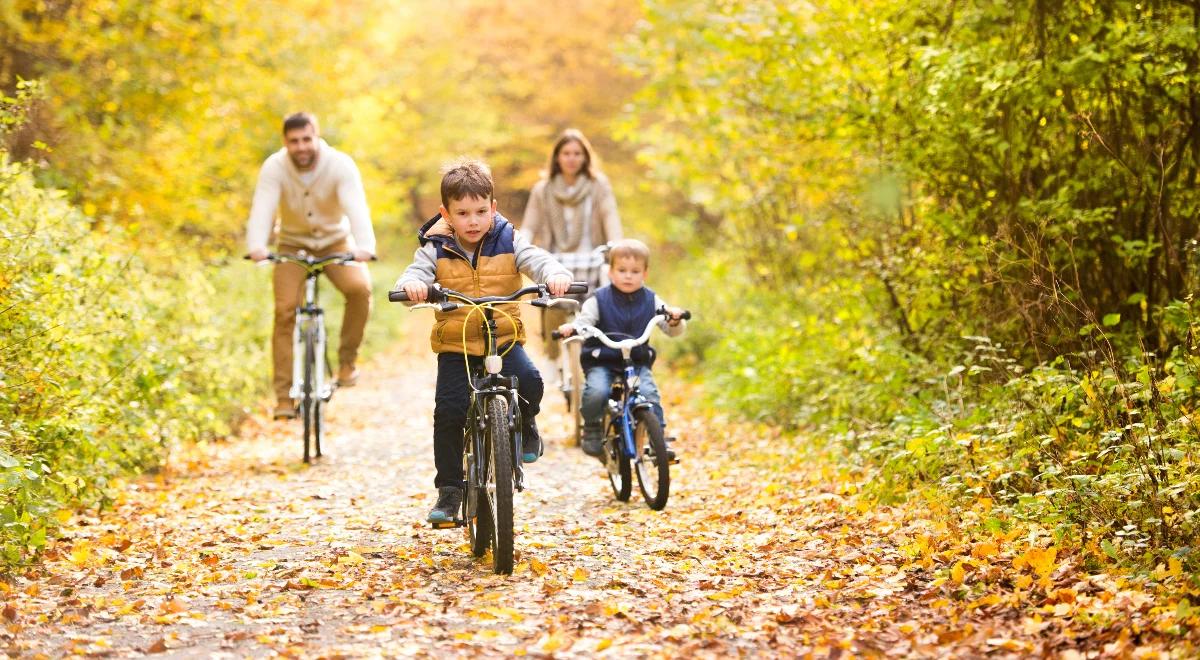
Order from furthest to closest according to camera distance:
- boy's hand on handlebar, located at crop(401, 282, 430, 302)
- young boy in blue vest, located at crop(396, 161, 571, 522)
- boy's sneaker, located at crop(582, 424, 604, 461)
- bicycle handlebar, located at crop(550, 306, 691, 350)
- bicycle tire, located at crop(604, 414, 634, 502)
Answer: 1. boy's sneaker, located at crop(582, 424, 604, 461)
2. bicycle tire, located at crop(604, 414, 634, 502)
3. bicycle handlebar, located at crop(550, 306, 691, 350)
4. young boy in blue vest, located at crop(396, 161, 571, 522)
5. boy's hand on handlebar, located at crop(401, 282, 430, 302)

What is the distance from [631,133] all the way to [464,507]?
6746mm

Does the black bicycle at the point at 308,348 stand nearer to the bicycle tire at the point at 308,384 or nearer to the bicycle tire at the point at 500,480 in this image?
the bicycle tire at the point at 308,384

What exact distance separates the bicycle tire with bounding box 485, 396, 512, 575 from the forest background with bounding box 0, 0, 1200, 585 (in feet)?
6.82

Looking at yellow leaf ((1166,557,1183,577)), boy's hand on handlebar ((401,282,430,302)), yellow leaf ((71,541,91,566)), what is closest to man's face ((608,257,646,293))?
boy's hand on handlebar ((401,282,430,302))

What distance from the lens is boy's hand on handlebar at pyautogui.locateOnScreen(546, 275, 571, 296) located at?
5.43m

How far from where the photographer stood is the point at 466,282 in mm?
5836

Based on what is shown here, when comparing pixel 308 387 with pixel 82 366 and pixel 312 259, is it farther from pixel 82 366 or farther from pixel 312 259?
pixel 82 366

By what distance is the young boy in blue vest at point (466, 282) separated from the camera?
5.71 m

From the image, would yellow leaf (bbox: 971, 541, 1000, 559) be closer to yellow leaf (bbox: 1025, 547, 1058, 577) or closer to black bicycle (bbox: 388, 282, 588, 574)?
yellow leaf (bbox: 1025, 547, 1058, 577)

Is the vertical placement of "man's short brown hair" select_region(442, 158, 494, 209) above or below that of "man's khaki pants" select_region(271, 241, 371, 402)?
above

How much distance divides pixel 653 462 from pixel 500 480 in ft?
5.85

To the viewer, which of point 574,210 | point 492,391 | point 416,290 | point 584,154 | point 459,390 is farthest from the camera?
point 574,210

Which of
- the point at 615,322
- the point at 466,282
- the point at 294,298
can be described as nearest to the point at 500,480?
the point at 466,282

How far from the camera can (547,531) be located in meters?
6.71
